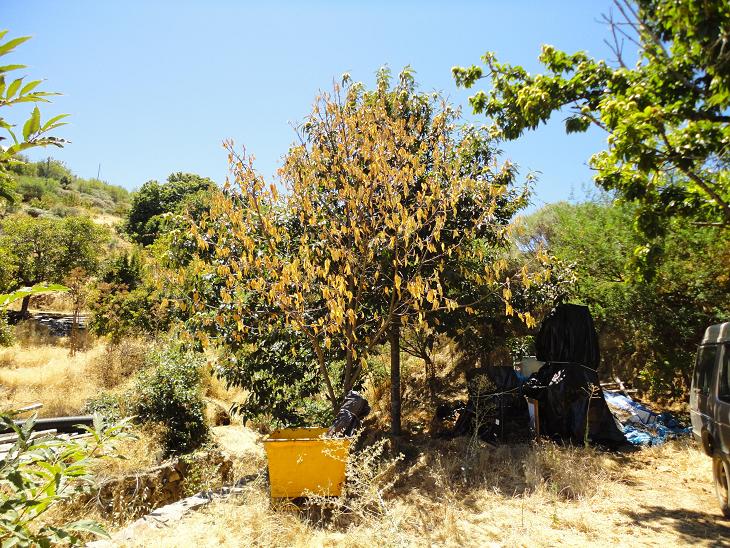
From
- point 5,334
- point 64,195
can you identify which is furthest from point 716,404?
point 64,195

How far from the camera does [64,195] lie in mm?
41438

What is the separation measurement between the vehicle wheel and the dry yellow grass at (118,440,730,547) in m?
0.13

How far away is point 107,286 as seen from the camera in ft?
46.0

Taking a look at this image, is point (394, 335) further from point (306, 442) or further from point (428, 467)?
point (306, 442)

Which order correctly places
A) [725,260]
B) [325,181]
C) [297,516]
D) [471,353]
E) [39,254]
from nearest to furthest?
[297,516] < [325,181] < [725,260] < [471,353] < [39,254]

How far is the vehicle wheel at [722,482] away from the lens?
15.0 ft

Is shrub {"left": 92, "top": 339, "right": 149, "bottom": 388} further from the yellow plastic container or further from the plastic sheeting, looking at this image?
the plastic sheeting

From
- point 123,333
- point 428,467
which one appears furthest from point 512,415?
point 123,333

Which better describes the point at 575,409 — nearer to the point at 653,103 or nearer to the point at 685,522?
the point at 685,522

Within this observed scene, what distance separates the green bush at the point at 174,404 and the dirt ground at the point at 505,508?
292 cm

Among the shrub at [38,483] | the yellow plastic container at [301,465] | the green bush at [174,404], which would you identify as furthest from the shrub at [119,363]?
the shrub at [38,483]

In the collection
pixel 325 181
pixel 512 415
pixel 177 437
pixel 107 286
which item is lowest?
pixel 177 437

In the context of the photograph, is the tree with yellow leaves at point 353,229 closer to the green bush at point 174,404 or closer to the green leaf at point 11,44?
the green bush at point 174,404

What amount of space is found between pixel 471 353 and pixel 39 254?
18312 millimetres
